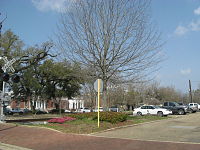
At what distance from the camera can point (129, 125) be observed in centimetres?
1717

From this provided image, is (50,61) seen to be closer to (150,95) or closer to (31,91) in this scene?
(31,91)

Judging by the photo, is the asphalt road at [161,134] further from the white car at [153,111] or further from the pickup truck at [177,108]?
the pickup truck at [177,108]

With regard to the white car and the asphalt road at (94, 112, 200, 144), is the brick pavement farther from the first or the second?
the white car

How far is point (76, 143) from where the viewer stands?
10961mm

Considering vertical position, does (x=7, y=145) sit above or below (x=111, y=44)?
below

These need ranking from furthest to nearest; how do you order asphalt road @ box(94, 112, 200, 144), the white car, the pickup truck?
the pickup truck → the white car → asphalt road @ box(94, 112, 200, 144)

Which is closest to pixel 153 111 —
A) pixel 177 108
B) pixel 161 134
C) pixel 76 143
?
pixel 177 108

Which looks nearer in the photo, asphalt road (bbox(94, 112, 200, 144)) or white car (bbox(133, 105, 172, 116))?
asphalt road (bbox(94, 112, 200, 144))

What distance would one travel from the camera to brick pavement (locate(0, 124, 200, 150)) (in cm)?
969

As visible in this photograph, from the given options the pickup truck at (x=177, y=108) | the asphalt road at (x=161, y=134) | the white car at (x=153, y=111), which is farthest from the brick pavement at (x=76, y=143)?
the pickup truck at (x=177, y=108)

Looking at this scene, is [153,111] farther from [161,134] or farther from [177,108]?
[161,134]

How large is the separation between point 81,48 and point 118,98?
40.3 metres

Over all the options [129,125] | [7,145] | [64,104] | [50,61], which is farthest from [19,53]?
[64,104]

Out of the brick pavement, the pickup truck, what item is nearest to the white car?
the pickup truck
